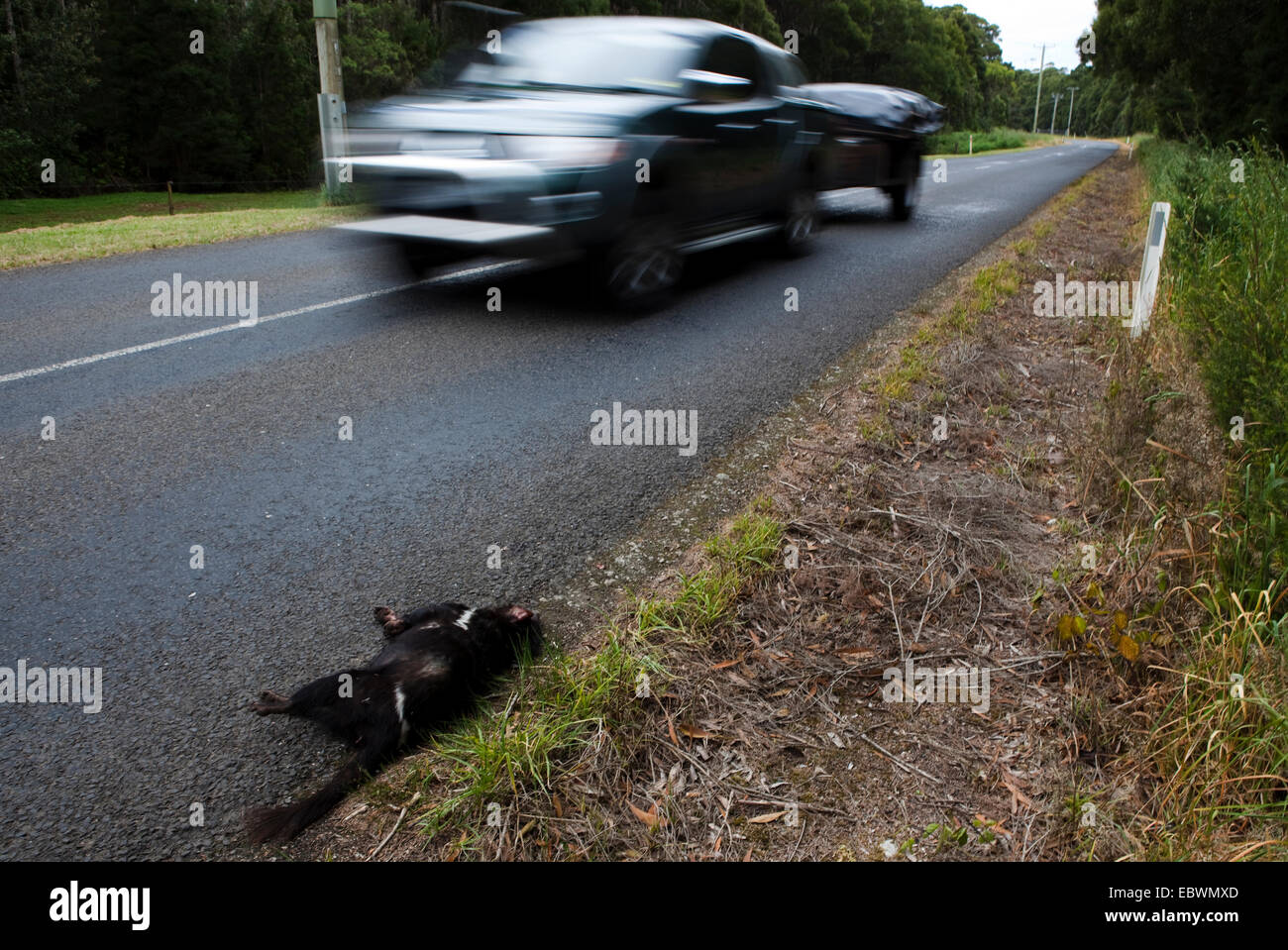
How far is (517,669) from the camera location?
8.64 feet

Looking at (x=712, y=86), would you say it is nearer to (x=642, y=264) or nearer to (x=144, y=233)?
(x=642, y=264)

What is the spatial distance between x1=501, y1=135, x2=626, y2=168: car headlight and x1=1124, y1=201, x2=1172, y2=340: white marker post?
3509 mm

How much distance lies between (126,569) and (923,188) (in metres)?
18.1

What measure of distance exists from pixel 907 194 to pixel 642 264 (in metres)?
7.24

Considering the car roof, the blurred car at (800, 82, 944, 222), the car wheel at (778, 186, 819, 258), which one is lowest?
the car wheel at (778, 186, 819, 258)

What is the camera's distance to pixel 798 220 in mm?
9156

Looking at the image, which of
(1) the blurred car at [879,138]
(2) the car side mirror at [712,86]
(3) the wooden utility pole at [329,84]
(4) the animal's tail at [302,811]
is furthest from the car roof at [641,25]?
(3) the wooden utility pole at [329,84]

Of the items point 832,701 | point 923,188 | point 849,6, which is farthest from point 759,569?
point 849,6

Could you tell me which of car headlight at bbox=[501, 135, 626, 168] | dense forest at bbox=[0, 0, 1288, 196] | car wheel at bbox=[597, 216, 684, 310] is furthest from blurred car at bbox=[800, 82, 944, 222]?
dense forest at bbox=[0, 0, 1288, 196]

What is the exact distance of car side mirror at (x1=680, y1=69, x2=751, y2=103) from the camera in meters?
6.70

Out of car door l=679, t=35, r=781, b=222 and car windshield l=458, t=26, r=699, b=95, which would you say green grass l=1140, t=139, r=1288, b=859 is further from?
car windshield l=458, t=26, r=699, b=95

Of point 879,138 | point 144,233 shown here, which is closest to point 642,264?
point 879,138

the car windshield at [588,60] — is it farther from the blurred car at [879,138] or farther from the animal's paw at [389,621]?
the animal's paw at [389,621]

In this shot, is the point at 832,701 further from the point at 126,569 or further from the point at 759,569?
the point at 126,569
